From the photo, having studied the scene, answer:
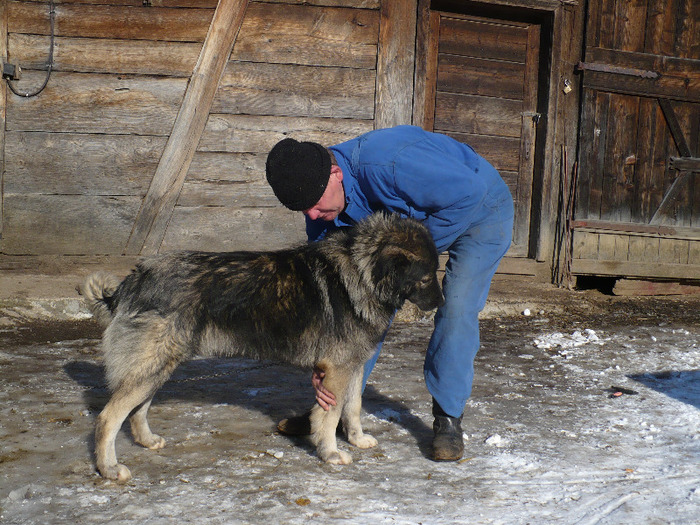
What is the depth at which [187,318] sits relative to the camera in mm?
3352

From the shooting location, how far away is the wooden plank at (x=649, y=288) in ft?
26.8

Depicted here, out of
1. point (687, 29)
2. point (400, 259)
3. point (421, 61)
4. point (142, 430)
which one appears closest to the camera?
point (400, 259)

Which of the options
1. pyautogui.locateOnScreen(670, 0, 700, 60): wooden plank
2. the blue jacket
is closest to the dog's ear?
the blue jacket

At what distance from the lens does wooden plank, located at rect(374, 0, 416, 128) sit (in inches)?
275

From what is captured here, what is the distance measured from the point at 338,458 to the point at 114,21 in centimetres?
489

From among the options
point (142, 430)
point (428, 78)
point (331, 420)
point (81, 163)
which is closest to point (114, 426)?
point (142, 430)

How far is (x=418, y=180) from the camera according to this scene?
3.24 m

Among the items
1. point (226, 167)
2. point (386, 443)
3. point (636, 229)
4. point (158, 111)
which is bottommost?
point (386, 443)

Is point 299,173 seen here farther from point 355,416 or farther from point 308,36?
point 308,36

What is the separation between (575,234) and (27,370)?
227 inches

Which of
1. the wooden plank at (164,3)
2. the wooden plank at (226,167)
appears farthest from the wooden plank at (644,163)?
the wooden plank at (164,3)

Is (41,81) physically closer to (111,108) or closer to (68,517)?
(111,108)

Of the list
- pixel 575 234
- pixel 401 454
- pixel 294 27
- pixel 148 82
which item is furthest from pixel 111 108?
pixel 575 234

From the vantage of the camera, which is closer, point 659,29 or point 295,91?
point 295,91
